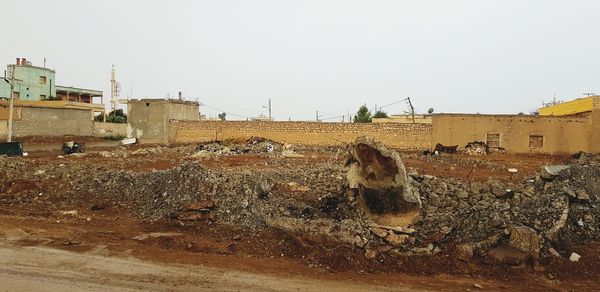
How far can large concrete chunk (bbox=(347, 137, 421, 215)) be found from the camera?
7.83 m

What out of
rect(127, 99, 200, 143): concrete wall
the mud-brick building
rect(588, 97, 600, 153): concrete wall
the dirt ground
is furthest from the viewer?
rect(127, 99, 200, 143): concrete wall

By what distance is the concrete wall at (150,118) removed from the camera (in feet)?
100

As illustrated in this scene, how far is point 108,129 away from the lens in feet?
114

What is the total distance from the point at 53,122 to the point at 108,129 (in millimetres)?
4899

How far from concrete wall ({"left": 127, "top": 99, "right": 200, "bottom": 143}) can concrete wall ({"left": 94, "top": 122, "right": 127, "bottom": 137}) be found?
4.23 meters

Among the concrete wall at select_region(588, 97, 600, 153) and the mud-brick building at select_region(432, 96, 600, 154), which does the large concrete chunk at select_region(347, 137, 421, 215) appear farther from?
the concrete wall at select_region(588, 97, 600, 153)

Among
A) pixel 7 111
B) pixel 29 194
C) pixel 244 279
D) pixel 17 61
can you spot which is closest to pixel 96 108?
pixel 7 111

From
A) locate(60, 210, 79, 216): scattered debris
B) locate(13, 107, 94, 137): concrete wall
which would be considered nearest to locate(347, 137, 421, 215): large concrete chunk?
locate(60, 210, 79, 216): scattered debris

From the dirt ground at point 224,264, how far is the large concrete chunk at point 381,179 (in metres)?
1.42

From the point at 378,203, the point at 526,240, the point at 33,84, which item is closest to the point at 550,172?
the point at 526,240

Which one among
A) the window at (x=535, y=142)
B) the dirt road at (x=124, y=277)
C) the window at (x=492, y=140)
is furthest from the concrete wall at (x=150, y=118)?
the dirt road at (x=124, y=277)

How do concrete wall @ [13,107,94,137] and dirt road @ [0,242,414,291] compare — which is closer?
dirt road @ [0,242,414,291]

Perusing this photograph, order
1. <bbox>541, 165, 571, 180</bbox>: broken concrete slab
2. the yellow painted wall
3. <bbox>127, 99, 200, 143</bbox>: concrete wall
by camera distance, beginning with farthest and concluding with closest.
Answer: <bbox>127, 99, 200, 143</bbox>: concrete wall
the yellow painted wall
<bbox>541, 165, 571, 180</bbox>: broken concrete slab

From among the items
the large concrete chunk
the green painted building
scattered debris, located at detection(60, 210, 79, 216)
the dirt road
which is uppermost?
the green painted building
